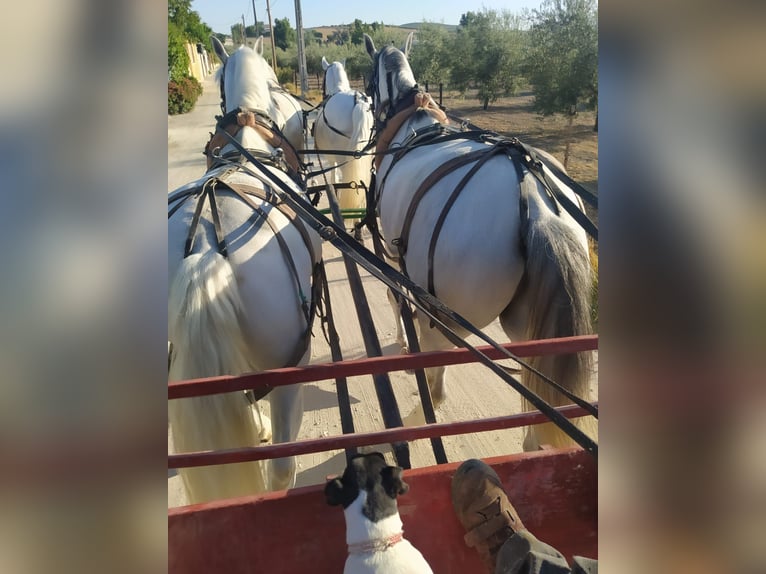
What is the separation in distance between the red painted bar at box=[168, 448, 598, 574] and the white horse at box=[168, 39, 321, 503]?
45 centimetres

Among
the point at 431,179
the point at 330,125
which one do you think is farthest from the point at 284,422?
the point at 330,125

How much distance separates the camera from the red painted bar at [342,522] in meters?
1.37

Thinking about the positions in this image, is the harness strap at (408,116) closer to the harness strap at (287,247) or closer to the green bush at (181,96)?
the harness strap at (287,247)

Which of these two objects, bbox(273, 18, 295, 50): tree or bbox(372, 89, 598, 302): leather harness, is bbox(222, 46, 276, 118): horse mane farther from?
bbox(273, 18, 295, 50): tree

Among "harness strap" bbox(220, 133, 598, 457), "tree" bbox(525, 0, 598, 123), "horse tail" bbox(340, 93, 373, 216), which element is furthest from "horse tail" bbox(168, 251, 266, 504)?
"tree" bbox(525, 0, 598, 123)

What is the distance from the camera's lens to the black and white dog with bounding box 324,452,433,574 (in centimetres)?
113

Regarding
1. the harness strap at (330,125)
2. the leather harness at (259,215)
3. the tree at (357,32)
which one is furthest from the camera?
the tree at (357,32)

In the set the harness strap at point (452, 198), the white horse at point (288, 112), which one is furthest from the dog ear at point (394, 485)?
the white horse at point (288, 112)

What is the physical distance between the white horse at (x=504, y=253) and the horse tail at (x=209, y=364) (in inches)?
41.5

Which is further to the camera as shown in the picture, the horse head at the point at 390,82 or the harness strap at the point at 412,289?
the horse head at the point at 390,82
